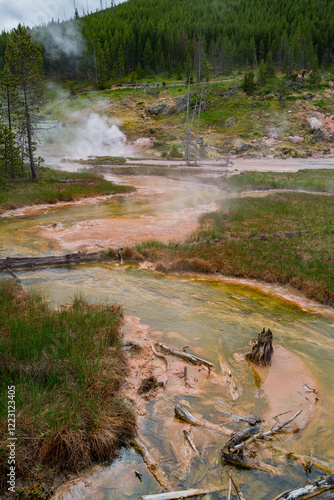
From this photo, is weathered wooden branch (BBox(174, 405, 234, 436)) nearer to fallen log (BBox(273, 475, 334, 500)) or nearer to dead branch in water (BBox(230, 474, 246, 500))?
dead branch in water (BBox(230, 474, 246, 500))

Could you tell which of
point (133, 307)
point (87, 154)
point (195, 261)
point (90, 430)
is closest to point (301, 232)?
point (195, 261)

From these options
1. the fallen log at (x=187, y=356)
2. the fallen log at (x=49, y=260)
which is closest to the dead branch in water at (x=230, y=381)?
the fallen log at (x=187, y=356)

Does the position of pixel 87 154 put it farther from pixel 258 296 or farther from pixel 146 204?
pixel 258 296

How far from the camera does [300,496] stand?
3455 millimetres

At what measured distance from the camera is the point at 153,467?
3980mm

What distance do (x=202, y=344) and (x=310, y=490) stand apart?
355 cm

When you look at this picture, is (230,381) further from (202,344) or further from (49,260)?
(49,260)

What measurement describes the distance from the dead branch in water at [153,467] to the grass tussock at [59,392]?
9.0 inches

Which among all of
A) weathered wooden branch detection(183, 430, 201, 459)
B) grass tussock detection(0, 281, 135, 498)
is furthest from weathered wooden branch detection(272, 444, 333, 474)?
grass tussock detection(0, 281, 135, 498)

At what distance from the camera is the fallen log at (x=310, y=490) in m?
3.46

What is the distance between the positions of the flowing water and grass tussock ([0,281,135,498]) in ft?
1.20

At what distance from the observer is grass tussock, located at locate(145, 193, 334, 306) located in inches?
408

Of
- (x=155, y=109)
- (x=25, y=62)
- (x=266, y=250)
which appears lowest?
(x=266, y=250)

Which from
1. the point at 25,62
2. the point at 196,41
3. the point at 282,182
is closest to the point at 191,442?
the point at 282,182
